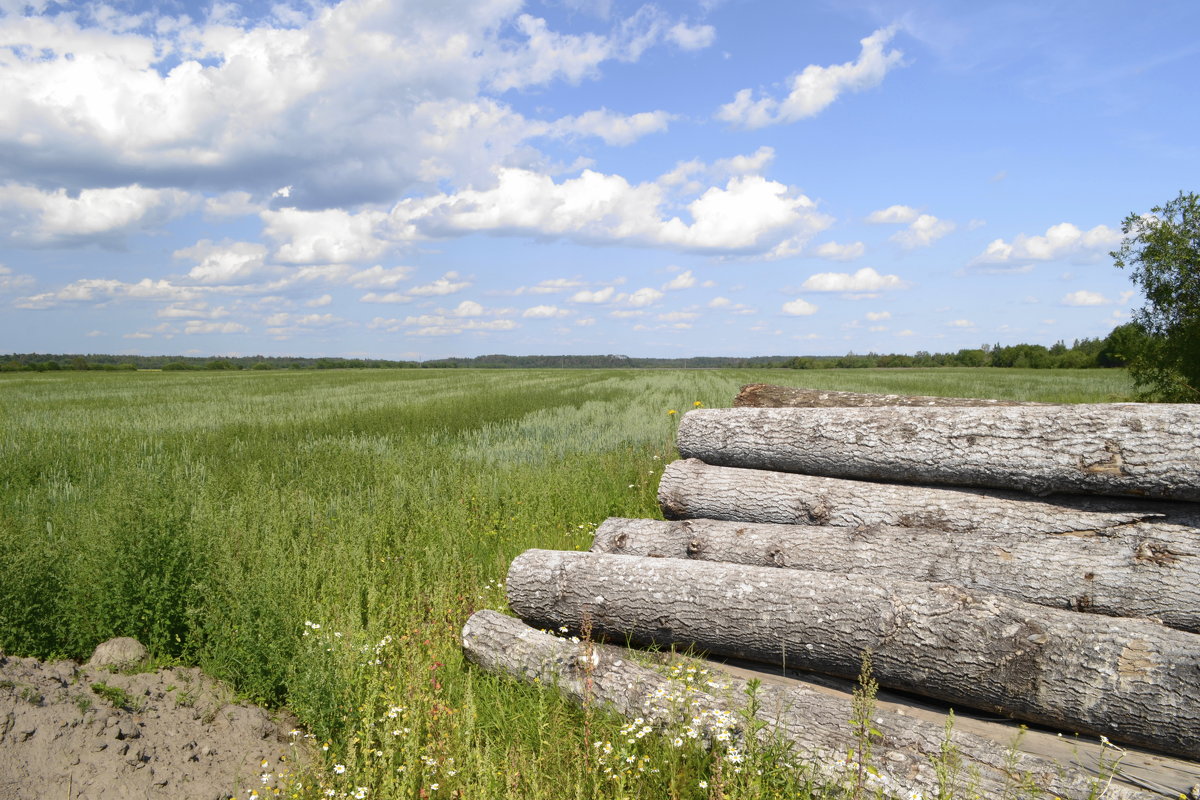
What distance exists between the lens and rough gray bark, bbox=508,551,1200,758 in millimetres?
3193

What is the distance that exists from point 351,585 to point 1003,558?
4726 millimetres

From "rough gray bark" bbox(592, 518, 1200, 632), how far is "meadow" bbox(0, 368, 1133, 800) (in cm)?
178

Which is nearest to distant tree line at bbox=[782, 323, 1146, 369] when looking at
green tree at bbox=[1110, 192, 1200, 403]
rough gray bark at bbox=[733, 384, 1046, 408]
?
green tree at bbox=[1110, 192, 1200, 403]

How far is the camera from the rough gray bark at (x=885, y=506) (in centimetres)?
427

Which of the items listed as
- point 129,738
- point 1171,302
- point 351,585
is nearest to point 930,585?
point 351,585

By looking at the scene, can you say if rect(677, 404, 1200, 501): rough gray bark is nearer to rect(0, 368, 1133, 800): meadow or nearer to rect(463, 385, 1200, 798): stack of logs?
rect(463, 385, 1200, 798): stack of logs

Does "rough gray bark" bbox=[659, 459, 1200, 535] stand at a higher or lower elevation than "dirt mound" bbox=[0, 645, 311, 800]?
higher

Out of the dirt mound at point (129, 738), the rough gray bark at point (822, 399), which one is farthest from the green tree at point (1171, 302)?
the dirt mound at point (129, 738)

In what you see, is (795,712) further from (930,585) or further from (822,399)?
(822,399)

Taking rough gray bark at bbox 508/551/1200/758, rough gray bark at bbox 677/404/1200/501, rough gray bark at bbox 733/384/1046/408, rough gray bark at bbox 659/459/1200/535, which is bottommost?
rough gray bark at bbox 508/551/1200/758

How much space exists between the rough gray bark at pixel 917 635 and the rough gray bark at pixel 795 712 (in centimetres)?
29

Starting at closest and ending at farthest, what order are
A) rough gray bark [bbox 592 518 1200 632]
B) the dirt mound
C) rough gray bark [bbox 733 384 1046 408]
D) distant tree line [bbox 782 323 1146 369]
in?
the dirt mound, rough gray bark [bbox 592 518 1200 632], rough gray bark [bbox 733 384 1046 408], distant tree line [bbox 782 323 1146 369]

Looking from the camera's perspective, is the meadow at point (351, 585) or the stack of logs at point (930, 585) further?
the stack of logs at point (930, 585)

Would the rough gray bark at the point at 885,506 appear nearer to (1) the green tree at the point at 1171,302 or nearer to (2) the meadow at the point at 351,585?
(2) the meadow at the point at 351,585
